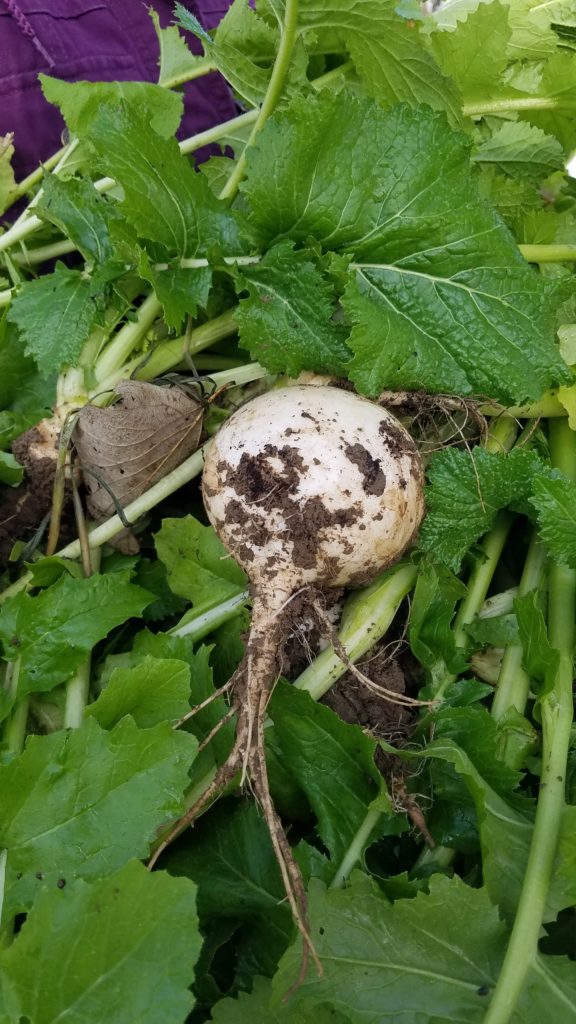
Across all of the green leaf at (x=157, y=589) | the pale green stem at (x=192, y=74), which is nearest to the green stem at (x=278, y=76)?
the pale green stem at (x=192, y=74)

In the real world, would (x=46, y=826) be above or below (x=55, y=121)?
below

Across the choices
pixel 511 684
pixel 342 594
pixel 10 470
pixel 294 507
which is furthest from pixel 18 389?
pixel 511 684

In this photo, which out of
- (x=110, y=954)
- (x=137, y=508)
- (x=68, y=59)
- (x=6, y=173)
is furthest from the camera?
(x=68, y=59)

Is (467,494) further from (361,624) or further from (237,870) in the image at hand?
(237,870)

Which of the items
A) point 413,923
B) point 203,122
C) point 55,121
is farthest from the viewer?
point 203,122

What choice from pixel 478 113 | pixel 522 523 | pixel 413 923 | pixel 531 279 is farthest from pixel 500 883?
pixel 478 113

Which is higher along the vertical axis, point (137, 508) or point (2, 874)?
point (137, 508)

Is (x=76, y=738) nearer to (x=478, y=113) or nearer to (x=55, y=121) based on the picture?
(x=478, y=113)

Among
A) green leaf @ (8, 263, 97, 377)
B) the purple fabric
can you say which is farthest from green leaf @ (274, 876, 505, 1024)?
the purple fabric
